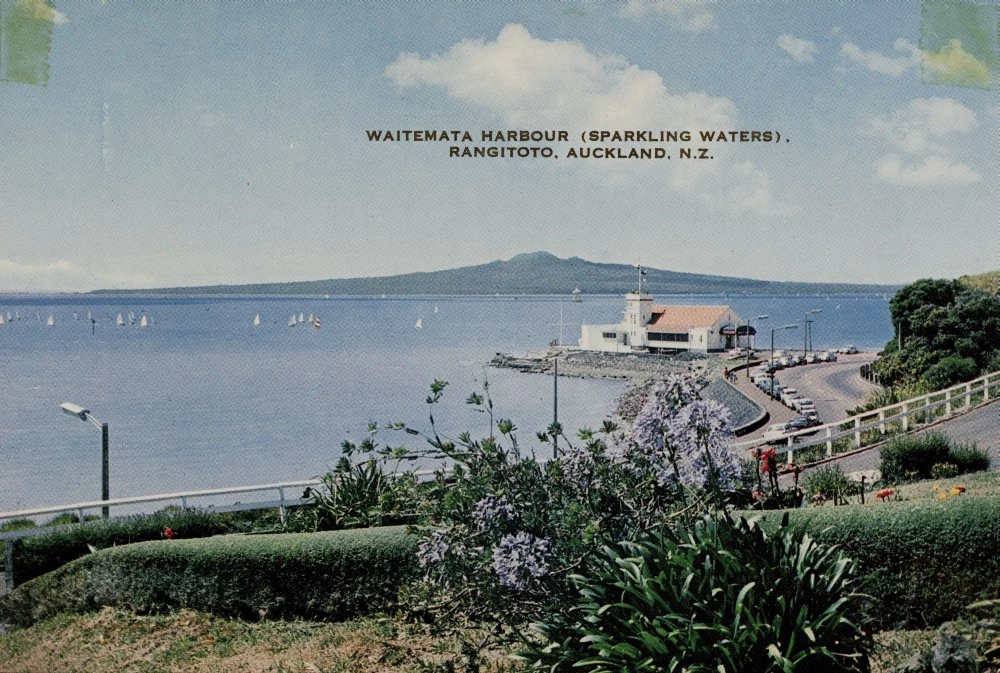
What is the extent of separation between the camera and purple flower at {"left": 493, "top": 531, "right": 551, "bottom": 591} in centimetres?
493

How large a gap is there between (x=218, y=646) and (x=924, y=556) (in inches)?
197

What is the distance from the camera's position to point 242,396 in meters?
64.6

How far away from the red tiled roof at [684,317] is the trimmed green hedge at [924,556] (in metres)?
59.0

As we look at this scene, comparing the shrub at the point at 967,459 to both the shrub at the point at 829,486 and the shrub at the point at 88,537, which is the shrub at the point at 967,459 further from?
the shrub at the point at 88,537

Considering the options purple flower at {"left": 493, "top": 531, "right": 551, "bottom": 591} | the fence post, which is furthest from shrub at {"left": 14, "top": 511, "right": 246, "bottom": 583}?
purple flower at {"left": 493, "top": 531, "right": 551, "bottom": 591}

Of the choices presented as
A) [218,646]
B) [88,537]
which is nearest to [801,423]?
[88,537]

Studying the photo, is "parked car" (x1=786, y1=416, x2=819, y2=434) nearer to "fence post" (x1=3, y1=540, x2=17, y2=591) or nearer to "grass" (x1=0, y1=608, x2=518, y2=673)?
"fence post" (x1=3, y1=540, x2=17, y2=591)

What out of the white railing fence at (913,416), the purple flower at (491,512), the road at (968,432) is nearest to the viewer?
the purple flower at (491,512)

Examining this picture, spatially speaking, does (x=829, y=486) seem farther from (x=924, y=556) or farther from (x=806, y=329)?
(x=806, y=329)

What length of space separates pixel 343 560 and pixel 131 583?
2211mm

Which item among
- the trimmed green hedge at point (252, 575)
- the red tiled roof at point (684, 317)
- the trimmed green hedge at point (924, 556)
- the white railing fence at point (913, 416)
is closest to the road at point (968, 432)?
the white railing fence at point (913, 416)

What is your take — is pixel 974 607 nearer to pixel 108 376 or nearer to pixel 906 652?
pixel 906 652

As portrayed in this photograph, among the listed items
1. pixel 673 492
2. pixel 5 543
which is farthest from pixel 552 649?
pixel 5 543

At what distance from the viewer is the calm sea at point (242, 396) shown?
39688mm
